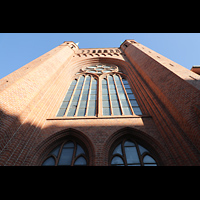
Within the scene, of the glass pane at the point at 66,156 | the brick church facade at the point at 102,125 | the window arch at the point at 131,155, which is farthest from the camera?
the glass pane at the point at 66,156

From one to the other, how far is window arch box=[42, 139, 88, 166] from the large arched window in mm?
1719

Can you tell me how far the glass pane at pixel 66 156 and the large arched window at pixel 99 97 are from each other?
1.89 m

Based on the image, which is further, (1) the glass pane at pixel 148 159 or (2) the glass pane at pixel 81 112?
(2) the glass pane at pixel 81 112

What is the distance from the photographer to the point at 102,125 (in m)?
5.79

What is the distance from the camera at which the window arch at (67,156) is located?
4777 millimetres

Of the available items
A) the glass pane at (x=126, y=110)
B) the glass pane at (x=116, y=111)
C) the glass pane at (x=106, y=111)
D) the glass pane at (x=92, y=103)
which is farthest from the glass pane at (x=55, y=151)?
the glass pane at (x=126, y=110)

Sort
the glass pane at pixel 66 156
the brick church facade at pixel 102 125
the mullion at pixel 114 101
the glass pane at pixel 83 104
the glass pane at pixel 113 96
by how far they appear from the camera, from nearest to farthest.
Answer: the brick church facade at pixel 102 125 < the glass pane at pixel 66 156 < the mullion at pixel 114 101 < the glass pane at pixel 83 104 < the glass pane at pixel 113 96

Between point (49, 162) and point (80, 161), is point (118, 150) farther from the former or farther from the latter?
point (49, 162)

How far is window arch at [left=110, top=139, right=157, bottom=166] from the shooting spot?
468 centimetres

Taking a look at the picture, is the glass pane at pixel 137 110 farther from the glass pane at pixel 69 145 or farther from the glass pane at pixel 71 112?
the glass pane at pixel 69 145

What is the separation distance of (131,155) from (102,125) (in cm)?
166
